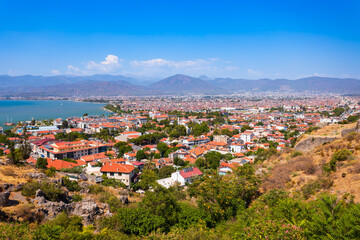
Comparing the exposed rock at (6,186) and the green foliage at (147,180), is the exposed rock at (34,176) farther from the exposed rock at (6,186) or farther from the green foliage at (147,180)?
the green foliage at (147,180)

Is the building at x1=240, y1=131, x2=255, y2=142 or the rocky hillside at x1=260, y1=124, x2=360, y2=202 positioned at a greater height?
the rocky hillside at x1=260, y1=124, x2=360, y2=202

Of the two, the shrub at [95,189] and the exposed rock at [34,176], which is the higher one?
the exposed rock at [34,176]

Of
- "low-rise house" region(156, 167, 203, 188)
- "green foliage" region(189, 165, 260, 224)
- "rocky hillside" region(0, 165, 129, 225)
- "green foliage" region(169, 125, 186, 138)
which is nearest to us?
"rocky hillside" region(0, 165, 129, 225)

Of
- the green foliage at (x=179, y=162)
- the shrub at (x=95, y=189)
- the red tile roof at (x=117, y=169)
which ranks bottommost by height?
the green foliage at (x=179, y=162)

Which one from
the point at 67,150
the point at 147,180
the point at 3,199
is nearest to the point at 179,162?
the point at 147,180

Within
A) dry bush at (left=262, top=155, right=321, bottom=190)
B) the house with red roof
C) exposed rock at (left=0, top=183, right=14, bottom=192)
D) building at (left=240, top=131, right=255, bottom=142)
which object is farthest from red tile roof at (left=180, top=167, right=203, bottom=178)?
building at (left=240, top=131, right=255, bottom=142)

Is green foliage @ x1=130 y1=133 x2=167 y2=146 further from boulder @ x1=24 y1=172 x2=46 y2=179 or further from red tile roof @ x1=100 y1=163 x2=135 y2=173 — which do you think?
boulder @ x1=24 y1=172 x2=46 y2=179

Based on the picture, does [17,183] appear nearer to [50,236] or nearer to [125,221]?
[125,221]

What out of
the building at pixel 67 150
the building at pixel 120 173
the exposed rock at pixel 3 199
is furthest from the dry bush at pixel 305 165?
the building at pixel 67 150

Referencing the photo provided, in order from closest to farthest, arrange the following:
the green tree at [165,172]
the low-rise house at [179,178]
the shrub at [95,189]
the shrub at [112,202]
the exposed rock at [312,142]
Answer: the shrub at [112,202]
the shrub at [95,189]
the exposed rock at [312,142]
the low-rise house at [179,178]
the green tree at [165,172]

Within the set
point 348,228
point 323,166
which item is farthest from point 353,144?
point 348,228

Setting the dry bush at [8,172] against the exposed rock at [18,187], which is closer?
the exposed rock at [18,187]
